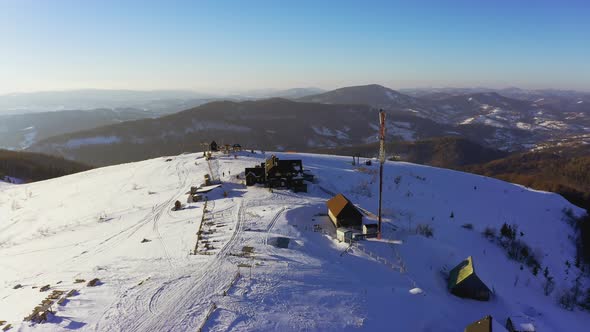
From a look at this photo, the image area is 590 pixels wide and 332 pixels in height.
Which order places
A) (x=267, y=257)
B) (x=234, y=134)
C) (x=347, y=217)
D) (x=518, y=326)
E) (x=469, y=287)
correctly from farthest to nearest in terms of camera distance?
(x=234, y=134), (x=347, y=217), (x=267, y=257), (x=469, y=287), (x=518, y=326)

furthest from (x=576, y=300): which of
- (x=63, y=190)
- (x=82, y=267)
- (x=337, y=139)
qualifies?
(x=337, y=139)

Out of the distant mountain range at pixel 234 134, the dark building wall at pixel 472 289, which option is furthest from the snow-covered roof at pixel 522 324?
the distant mountain range at pixel 234 134

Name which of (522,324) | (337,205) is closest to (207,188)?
(337,205)

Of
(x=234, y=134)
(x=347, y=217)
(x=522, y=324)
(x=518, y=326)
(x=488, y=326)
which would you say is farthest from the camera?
(x=234, y=134)

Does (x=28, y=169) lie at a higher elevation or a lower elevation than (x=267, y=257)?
lower

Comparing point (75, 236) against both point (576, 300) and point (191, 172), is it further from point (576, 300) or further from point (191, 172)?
point (576, 300)

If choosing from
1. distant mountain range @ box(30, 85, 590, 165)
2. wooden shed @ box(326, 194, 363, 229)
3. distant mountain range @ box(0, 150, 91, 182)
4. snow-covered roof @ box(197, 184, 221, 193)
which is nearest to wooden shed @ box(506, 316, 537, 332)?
wooden shed @ box(326, 194, 363, 229)

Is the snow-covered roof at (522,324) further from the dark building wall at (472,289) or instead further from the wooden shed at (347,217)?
the wooden shed at (347,217)

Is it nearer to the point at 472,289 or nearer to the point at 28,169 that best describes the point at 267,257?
the point at 472,289

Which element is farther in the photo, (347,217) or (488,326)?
(347,217)

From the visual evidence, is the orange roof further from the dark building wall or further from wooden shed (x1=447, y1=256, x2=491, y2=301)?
the dark building wall
